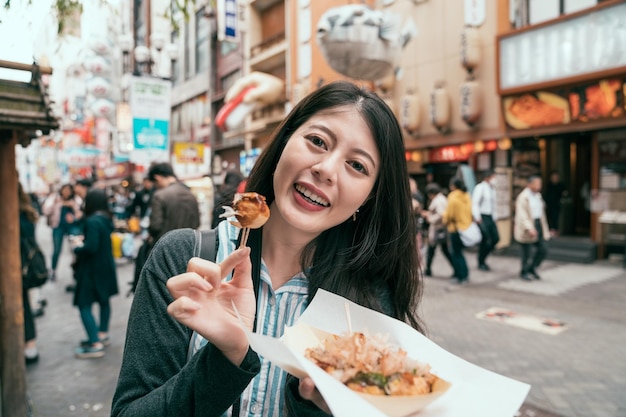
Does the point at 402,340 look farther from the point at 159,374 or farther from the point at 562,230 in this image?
the point at 562,230

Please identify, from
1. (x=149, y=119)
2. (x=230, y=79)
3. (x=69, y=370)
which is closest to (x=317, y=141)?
(x=69, y=370)

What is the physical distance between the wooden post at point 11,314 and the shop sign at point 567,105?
11.1 meters

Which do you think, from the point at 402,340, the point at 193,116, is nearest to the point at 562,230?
the point at 402,340

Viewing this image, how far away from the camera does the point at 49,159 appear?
132 feet

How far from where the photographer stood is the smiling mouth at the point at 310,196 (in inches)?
59.0

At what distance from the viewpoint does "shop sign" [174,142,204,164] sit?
1430 centimetres

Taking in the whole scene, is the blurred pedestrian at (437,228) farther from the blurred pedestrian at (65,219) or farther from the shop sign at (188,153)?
the shop sign at (188,153)

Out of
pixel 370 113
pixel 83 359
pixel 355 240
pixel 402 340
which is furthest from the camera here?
pixel 83 359

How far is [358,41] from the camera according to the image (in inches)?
278

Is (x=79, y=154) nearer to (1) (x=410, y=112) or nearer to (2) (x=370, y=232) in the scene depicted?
(1) (x=410, y=112)

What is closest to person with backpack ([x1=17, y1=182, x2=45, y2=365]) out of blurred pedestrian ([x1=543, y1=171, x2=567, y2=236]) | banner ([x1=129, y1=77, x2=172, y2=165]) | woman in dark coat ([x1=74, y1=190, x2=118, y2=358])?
woman in dark coat ([x1=74, y1=190, x2=118, y2=358])

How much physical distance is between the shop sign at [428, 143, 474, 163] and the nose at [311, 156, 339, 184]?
12.5 m

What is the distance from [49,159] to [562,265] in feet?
139

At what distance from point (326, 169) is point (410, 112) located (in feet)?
43.3
